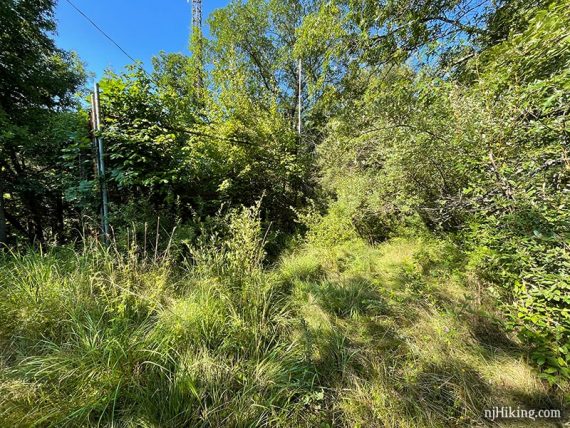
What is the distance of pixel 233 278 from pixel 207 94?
17.4ft

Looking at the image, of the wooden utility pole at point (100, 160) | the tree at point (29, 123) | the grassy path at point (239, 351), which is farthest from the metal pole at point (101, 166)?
the grassy path at point (239, 351)

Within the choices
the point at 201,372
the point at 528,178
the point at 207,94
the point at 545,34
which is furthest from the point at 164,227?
the point at 545,34

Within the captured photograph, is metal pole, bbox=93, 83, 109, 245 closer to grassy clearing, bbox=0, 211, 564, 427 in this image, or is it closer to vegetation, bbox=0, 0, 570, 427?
vegetation, bbox=0, 0, 570, 427

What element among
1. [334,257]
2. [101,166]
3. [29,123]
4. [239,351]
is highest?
[29,123]

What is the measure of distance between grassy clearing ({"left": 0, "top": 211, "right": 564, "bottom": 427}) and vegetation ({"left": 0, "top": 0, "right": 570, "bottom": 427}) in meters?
0.01

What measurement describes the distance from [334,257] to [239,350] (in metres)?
2.53

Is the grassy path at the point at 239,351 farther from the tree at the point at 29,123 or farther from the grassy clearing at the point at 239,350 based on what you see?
the tree at the point at 29,123

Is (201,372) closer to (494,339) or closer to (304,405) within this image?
(304,405)

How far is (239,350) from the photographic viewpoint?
1889mm

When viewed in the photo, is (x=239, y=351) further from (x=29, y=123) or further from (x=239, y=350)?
(x=29, y=123)

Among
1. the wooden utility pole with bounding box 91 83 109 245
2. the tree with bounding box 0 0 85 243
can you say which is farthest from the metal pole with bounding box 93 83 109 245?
the tree with bounding box 0 0 85 243

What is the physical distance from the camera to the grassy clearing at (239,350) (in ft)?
4.74

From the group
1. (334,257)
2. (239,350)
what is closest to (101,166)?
(239,350)

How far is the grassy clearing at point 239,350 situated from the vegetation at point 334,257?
1 cm
